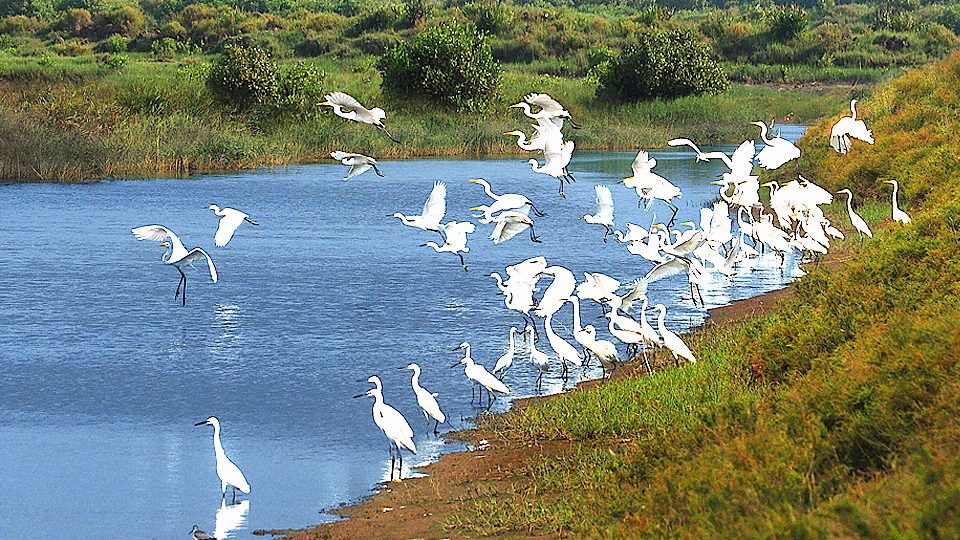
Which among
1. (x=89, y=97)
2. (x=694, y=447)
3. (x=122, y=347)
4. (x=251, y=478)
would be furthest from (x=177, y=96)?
(x=694, y=447)

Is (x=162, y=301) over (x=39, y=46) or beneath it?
over

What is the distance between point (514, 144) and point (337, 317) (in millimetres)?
21707

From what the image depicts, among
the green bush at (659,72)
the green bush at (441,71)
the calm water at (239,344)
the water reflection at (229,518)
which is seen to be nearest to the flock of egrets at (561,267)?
the water reflection at (229,518)

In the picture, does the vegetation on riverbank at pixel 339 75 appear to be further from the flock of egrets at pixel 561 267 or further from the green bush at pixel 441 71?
the flock of egrets at pixel 561 267

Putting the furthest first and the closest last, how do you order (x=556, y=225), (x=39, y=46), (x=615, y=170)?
(x=39, y=46)
(x=615, y=170)
(x=556, y=225)

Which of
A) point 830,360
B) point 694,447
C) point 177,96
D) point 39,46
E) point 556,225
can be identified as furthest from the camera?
point 39,46

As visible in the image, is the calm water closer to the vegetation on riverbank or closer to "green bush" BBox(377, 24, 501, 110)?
the vegetation on riverbank

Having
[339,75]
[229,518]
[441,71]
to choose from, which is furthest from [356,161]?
[339,75]

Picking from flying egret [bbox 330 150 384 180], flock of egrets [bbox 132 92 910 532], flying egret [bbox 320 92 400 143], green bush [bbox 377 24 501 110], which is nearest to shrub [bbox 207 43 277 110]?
green bush [bbox 377 24 501 110]

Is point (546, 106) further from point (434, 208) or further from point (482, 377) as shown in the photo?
point (482, 377)

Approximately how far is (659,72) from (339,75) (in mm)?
11613

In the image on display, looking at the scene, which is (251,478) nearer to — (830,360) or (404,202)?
(830,360)

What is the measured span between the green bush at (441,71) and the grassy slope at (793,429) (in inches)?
1063

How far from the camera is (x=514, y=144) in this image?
33125mm
